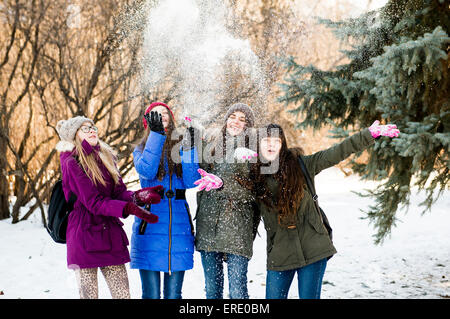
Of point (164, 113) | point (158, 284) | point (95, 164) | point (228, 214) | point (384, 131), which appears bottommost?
point (158, 284)

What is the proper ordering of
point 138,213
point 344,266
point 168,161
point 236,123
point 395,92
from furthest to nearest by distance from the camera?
1. point 344,266
2. point 395,92
3. point 236,123
4. point 168,161
5. point 138,213

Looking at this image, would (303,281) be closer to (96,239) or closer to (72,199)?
(96,239)

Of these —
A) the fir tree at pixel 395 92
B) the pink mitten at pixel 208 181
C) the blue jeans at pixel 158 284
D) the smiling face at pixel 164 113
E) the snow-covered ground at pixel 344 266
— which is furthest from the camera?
the snow-covered ground at pixel 344 266

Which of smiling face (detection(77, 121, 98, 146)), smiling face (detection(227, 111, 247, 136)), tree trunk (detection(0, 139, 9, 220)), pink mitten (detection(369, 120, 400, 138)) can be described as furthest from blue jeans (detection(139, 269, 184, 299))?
tree trunk (detection(0, 139, 9, 220))

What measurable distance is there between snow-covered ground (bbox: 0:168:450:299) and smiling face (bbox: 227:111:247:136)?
35.5 inches

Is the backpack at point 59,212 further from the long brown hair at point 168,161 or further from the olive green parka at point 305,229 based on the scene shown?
the olive green parka at point 305,229

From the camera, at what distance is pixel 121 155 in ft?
27.0

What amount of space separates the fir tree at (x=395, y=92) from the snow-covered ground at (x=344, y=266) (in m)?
0.96

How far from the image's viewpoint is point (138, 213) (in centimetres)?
263

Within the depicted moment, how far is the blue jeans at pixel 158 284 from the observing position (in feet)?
9.21

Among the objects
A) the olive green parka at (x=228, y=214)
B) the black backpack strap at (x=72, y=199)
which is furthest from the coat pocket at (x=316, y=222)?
the black backpack strap at (x=72, y=199)

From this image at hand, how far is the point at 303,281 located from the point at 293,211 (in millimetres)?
426

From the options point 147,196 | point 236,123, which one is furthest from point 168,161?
point 236,123

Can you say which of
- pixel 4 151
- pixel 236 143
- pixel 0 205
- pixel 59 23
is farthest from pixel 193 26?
pixel 236 143
